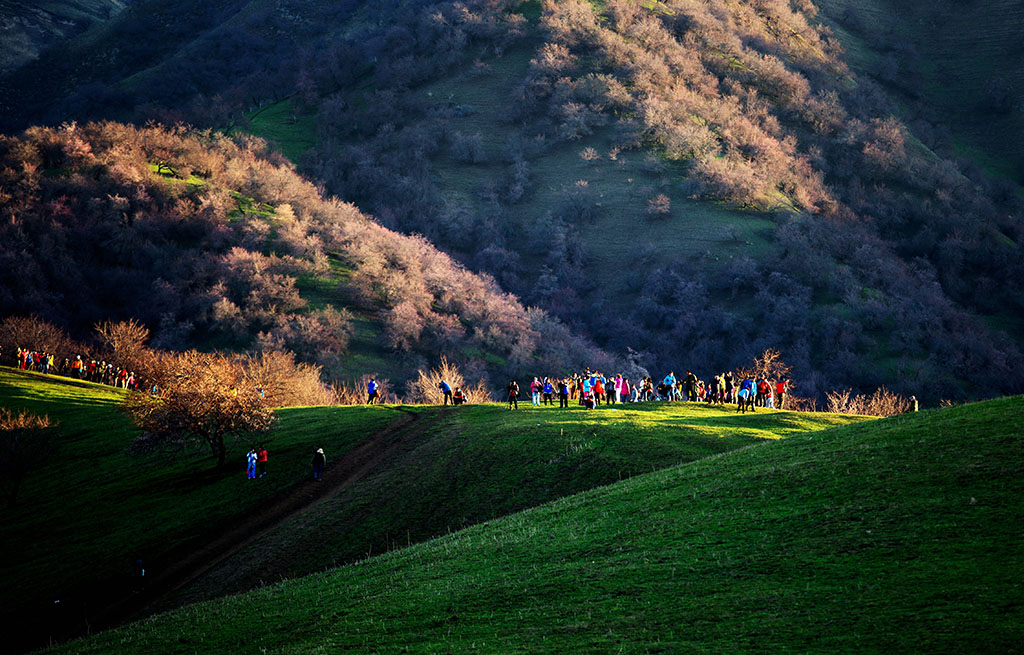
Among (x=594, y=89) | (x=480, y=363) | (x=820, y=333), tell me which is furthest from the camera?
(x=594, y=89)

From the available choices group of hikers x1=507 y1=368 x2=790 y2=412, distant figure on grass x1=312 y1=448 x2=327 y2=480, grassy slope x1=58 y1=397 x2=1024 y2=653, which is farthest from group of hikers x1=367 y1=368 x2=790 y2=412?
grassy slope x1=58 y1=397 x2=1024 y2=653

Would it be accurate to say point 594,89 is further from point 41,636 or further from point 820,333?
point 41,636

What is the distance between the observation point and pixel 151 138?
456 ft

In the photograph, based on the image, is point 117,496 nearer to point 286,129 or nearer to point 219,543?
point 219,543

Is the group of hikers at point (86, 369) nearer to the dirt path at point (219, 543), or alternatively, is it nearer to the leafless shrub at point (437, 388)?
the leafless shrub at point (437, 388)

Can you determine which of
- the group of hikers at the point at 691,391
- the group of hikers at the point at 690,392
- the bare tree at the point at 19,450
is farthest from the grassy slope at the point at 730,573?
the bare tree at the point at 19,450

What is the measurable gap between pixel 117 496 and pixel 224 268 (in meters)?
71.6

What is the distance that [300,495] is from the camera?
41.1 m

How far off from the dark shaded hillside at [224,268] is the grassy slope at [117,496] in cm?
4384

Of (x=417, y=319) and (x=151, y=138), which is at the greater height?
(x=151, y=138)

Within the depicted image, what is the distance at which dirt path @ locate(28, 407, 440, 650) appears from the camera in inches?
1276

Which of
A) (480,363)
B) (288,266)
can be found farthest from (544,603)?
(288,266)

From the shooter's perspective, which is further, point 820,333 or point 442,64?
point 442,64

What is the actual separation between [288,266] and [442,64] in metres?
97.3
